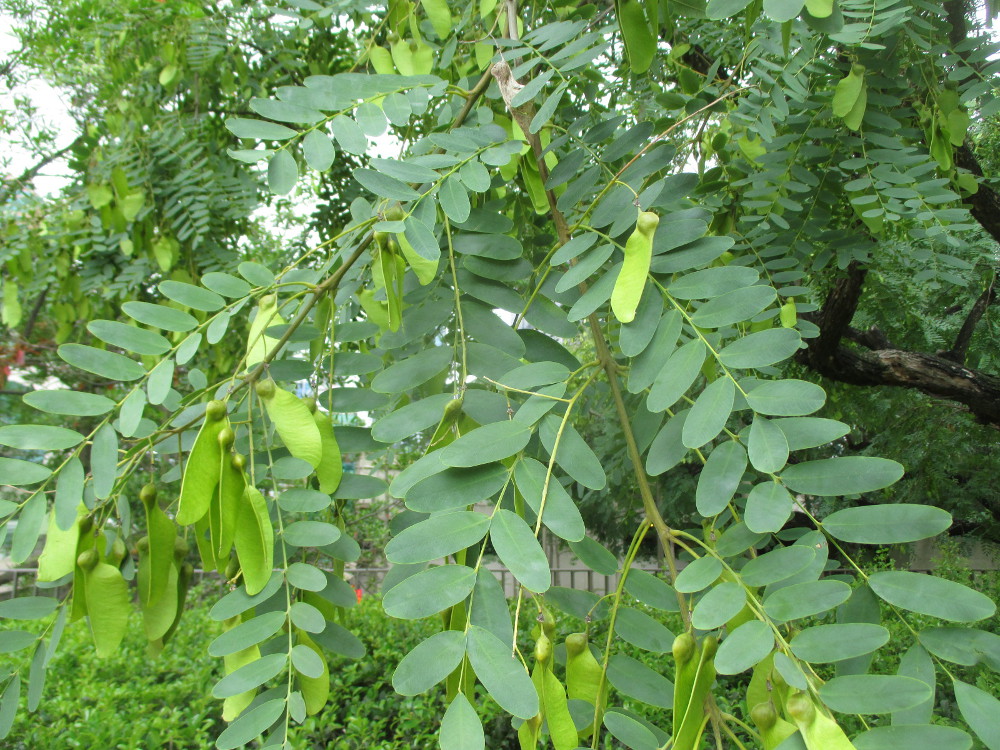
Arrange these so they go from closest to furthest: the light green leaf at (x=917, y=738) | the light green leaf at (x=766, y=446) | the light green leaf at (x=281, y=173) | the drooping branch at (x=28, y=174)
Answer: the light green leaf at (x=917, y=738) → the light green leaf at (x=766, y=446) → the light green leaf at (x=281, y=173) → the drooping branch at (x=28, y=174)

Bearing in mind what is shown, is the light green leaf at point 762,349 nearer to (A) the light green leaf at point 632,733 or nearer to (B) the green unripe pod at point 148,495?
(A) the light green leaf at point 632,733

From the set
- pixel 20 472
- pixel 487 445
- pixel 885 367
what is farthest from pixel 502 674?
pixel 885 367

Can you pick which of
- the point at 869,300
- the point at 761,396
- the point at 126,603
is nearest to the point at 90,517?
the point at 126,603

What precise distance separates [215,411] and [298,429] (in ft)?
0.18

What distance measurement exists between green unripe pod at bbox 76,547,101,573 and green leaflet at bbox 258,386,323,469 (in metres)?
0.16

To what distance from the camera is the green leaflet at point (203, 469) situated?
1.56 ft

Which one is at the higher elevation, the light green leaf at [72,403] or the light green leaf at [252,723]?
the light green leaf at [72,403]

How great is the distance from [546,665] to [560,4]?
0.79m

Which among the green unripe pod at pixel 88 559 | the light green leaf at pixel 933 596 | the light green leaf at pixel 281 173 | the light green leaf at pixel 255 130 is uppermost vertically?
the light green leaf at pixel 255 130

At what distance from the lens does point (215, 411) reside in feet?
1.60

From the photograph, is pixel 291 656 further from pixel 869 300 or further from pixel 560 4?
pixel 869 300

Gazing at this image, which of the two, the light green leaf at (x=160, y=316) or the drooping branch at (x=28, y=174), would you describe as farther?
the drooping branch at (x=28, y=174)

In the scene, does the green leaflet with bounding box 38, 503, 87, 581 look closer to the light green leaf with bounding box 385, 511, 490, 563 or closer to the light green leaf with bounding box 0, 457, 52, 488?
the light green leaf with bounding box 0, 457, 52, 488

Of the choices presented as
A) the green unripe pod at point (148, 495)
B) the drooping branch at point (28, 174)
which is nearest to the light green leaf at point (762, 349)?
the green unripe pod at point (148, 495)
